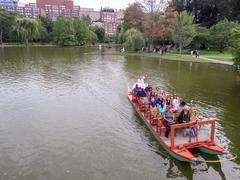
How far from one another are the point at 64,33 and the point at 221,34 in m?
58.8

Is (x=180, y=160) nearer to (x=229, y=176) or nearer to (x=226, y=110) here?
(x=229, y=176)

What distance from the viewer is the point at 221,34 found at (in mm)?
51688

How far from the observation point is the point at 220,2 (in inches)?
2446

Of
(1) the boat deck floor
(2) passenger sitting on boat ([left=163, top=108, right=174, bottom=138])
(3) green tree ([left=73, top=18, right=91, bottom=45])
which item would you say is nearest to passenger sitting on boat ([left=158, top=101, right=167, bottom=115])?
(2) passenger sitting on boat ([left=163, top=108, right=174, bottom=138])

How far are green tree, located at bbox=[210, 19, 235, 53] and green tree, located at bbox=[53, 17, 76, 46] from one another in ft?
177

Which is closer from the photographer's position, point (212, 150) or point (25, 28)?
point (212, 150)

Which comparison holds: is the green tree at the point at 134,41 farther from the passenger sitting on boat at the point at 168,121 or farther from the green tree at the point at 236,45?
the passenger sitting on boat at the point at 168,121

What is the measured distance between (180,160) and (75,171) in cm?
470

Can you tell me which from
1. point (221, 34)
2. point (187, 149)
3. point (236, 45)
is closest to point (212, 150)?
point (187, 149)

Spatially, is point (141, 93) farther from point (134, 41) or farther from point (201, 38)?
point (201, 38)

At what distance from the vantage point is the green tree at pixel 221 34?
168 feet

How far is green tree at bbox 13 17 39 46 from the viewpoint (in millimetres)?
84750

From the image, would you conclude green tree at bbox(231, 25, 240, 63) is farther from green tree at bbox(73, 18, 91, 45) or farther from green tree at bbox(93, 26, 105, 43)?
green tree at bbox(93, 26, 105, 43)

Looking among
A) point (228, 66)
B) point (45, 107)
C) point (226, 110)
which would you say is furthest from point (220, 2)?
point (45, 107)
